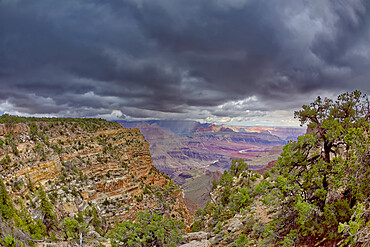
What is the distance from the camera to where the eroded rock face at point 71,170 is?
2778 centimetres

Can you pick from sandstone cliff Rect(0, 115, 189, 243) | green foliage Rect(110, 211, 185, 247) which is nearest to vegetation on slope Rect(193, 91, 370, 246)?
green foliage Rect(110, 211, 185, 247)

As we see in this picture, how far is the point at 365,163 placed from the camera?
6.75 metres

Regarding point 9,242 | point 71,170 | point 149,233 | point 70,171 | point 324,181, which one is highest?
point 324,181

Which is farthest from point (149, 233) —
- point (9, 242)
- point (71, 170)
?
point (71, 170)

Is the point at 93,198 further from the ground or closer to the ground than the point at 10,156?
closer to the ground

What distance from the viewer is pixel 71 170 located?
1441 inches

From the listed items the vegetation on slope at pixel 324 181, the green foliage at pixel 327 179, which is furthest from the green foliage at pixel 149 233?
the green foliage at pixel 327 179

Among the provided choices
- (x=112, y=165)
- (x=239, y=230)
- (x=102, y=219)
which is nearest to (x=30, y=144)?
(x=112, y=165)

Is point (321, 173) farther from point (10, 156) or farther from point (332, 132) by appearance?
point (10, 156)

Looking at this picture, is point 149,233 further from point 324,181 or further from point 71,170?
point 71,170

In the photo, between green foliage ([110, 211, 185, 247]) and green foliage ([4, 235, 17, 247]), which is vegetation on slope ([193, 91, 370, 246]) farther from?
green foliage ([4, 235, 17, 247])

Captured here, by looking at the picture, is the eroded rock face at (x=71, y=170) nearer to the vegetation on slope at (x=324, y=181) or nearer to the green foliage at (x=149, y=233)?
the green foliage at (x=149, y=233)

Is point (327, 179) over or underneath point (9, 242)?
over

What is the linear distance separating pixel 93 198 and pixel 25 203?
12480 millimetres
